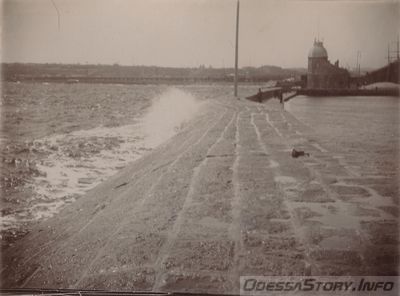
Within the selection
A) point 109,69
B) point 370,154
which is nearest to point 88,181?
point 109,69

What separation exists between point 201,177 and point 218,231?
1.06 metres

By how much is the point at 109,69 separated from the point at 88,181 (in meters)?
1.39

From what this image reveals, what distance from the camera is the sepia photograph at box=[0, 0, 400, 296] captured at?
2531mm

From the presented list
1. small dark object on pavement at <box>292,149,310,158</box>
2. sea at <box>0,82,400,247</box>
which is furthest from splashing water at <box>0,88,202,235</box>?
small dark object on pavement at <box>292,149,310,158</box>

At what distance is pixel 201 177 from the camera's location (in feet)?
12.6

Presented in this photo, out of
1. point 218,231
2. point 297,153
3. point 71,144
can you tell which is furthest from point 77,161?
point 218,231

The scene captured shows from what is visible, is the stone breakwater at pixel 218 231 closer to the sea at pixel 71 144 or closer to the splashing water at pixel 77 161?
the sea at pixel 71 144

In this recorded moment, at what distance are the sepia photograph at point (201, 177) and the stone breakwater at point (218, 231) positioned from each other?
0.04ft

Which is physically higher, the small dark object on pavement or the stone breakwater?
the small dark object on pavement

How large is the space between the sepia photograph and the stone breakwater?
1cm

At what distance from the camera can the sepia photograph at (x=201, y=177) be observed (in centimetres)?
253

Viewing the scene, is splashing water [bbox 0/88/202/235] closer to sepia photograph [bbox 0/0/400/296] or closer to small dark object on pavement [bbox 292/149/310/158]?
sepia photograph [bbox 0/0/400/296]

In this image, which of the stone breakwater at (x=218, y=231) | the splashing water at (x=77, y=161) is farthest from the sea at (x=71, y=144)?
the stone breakwater at (x=218, y=231)

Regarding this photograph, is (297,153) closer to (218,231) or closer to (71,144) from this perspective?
(218,231)
